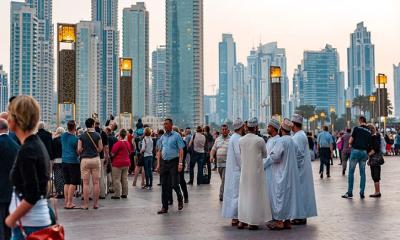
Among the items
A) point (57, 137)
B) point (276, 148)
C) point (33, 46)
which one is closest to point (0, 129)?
point (276, 148)

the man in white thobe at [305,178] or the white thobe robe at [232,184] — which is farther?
the man in white thobe at [305,178]

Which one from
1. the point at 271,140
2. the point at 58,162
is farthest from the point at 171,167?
the point at 58,162

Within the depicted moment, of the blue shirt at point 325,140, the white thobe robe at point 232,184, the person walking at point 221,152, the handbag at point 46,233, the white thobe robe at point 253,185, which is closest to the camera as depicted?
the handbag at point 46,233

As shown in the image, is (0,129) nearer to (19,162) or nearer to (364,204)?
(19,162)

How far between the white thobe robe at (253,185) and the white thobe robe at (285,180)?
0.21m

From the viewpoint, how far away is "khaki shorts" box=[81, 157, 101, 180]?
488 inches

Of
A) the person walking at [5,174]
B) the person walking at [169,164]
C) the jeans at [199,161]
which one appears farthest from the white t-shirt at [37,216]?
the jeans at [199,161]

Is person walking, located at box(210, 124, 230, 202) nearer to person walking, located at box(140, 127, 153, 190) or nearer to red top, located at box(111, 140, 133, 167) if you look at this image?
red top, located at box(111, 140, 133, 167)

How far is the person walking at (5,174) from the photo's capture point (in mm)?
5547

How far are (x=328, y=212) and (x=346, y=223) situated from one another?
1628mm

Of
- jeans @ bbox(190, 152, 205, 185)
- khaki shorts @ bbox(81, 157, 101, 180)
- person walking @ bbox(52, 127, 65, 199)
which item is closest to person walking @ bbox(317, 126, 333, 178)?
jeans @ bbox(190, 152, 205, 185)

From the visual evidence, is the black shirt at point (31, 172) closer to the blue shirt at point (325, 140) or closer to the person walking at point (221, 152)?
the person walking at point (221, 152)

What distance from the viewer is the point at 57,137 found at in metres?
14.8

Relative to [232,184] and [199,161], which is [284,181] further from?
[199,161]
